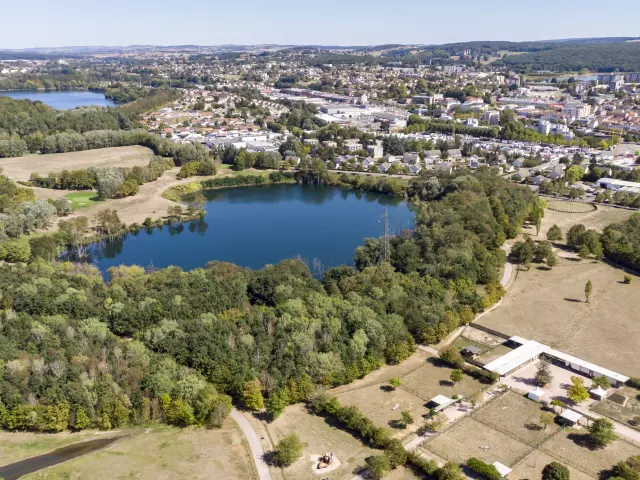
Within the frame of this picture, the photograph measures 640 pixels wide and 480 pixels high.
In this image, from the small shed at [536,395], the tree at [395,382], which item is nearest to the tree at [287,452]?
the tree at [395,382]

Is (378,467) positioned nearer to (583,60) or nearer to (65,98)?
(65,98)

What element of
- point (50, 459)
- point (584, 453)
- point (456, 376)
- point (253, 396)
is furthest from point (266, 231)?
point (584, 453)

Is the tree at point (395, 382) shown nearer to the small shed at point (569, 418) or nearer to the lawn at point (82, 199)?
the small shed at point (569, 418)

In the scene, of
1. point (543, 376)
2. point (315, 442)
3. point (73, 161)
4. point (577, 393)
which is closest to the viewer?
point (315, 442)

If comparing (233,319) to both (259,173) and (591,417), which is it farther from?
(259,173)

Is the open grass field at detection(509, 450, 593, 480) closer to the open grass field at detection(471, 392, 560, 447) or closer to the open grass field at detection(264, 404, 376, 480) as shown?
the open grass field at detection(471, 392, 560, 447)

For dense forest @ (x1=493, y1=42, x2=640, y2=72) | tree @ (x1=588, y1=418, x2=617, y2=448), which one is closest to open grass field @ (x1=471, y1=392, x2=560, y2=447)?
tree @ (x1=588, y1=418, x2=617, y2=448)

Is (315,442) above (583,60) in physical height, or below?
below
